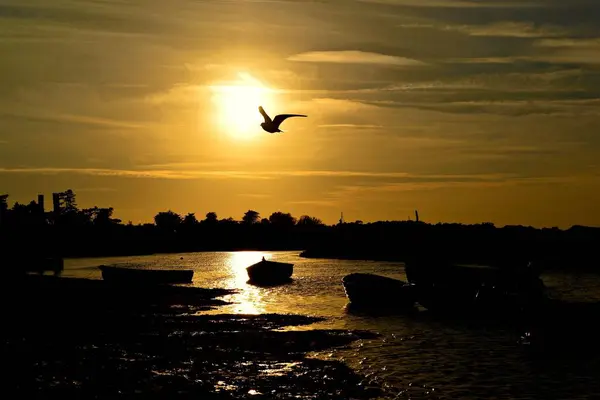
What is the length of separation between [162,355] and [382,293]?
27.2 m

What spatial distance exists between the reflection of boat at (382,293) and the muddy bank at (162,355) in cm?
852

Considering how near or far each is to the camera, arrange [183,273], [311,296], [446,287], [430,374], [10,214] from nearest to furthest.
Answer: [430,374], [446,287], [311,296], [183,273], [10,214]

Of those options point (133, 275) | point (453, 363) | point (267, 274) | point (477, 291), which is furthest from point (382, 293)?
point (267, 274)

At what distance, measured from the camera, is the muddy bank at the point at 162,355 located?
24.1m

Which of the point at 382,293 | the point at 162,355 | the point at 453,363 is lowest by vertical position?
the point at 453,363

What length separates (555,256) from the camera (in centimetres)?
14750

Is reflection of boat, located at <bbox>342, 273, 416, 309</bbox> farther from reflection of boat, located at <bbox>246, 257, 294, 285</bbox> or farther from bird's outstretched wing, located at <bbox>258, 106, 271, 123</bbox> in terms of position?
reflection of boat, located at <bbox>246, 257, 294, 285</bbox>

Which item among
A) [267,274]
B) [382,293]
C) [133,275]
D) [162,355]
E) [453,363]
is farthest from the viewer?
[267,274]

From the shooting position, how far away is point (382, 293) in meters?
55.0

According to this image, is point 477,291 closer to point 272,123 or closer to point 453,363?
point 453,363

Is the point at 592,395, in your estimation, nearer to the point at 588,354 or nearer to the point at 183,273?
the point at 588,354

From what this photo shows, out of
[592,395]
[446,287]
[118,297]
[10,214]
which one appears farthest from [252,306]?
[10,214]

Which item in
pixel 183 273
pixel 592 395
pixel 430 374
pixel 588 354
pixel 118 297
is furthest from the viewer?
pixel 183 273

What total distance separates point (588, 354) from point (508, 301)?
509 inches
